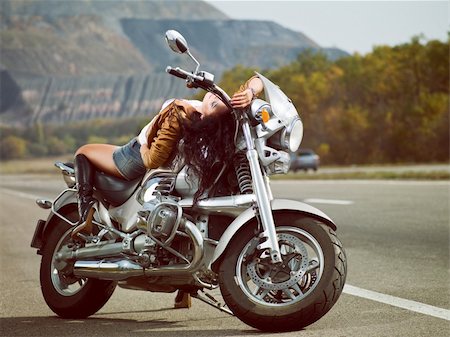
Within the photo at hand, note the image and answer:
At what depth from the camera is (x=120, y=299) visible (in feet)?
28.1

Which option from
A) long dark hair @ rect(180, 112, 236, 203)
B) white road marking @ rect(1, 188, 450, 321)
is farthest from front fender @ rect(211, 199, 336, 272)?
white road marking @ rect(1, 188, 450, 321)

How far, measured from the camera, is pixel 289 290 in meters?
6.28

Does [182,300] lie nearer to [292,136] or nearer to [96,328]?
[96,328]

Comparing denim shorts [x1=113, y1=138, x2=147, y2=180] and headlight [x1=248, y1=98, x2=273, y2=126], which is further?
denim shorts [x1=113, y1=138, x2=147, y2=180]

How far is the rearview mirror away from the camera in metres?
6.34

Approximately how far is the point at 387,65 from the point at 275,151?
304 ft

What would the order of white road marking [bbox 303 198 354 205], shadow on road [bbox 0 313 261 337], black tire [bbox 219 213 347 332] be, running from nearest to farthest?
black tire [bbox 219 213 347 332] < shadow on road [bbox 0 313 261 337] < white road marking [bbox 303 198 354 205]

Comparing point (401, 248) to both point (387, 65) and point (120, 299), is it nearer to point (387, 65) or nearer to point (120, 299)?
point (120, 299)

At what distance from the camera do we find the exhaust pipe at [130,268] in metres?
6.46

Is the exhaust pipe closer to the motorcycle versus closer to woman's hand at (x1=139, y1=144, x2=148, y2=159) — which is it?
the motorcycle

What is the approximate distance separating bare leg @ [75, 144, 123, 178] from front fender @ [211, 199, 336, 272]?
3.77ft

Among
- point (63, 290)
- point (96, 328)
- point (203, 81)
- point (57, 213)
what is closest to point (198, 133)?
point (203, 81)

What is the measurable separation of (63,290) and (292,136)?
2.21 m

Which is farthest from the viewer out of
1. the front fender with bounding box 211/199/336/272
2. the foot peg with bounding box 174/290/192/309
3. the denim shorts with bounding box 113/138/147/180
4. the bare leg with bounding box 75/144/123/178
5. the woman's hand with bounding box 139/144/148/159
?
the foot peg with bounding box 174/290/192/309
